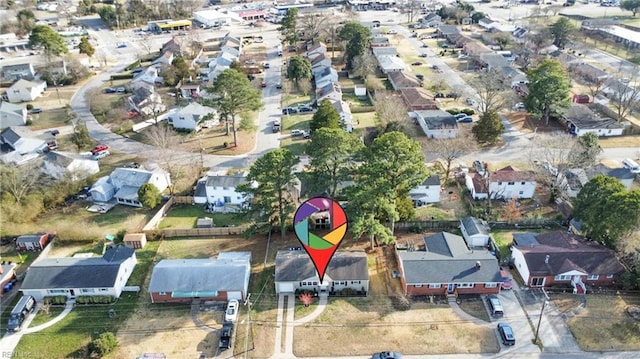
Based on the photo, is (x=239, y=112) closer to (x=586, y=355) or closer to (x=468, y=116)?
(x=468, y=116)

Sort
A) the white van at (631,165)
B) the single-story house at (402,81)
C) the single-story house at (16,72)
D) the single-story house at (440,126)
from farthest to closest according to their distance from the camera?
1. the single-story house at (16,72)
2. the single-story house at (402,81)
3. the single-story house at (440,126)
4. the white van at (631,165)

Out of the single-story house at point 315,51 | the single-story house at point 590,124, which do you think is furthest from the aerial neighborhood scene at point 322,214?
the single-story house at point 315,51

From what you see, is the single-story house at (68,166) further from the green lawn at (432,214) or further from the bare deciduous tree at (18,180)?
the green lawn at (432,214)

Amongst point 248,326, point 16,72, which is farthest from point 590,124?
point 16,72

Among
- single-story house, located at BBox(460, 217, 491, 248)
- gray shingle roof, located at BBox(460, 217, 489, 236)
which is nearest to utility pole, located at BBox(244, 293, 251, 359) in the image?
single-story house, located at BBox(460, 217, 491, 248)

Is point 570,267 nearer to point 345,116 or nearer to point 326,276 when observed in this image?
point 326,276

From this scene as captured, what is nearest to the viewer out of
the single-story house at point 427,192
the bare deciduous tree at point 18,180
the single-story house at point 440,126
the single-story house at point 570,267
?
the single-story house at point 570,267

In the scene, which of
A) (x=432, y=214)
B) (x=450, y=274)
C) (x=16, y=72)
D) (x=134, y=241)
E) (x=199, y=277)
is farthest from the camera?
(x=16, y=72)

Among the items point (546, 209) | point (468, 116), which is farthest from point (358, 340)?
point (468, 116)
